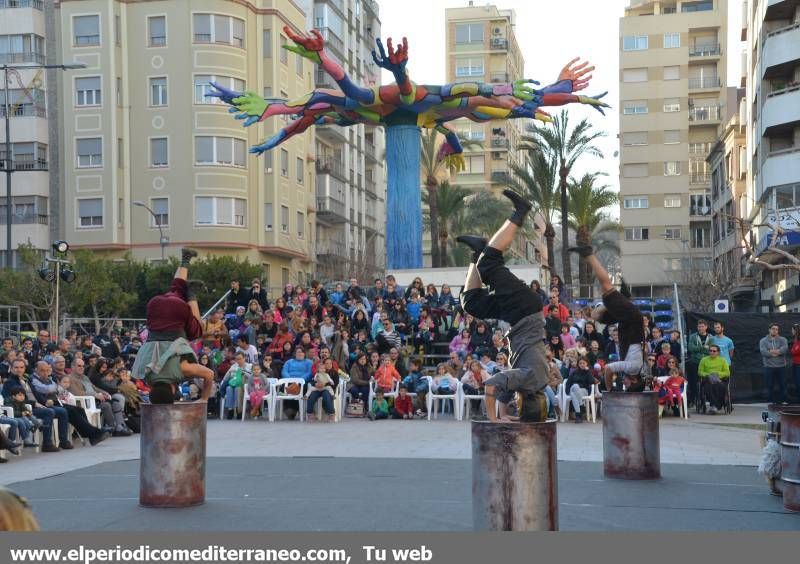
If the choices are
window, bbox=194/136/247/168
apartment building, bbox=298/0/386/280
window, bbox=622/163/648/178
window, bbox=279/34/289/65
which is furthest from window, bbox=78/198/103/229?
window, bbox=622/163/648/178

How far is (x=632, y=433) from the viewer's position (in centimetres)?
1114

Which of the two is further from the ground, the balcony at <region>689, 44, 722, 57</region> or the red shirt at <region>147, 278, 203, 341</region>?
the balcony at <region>689, 44, 722, 57</region>

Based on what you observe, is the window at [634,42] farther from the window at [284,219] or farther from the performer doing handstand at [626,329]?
the performer doing handstand at [626,329]

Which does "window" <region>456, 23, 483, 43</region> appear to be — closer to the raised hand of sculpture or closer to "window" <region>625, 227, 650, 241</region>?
"window" <region>625, 227, 650, 241</region>

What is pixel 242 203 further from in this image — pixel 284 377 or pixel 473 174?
pixel 473 174

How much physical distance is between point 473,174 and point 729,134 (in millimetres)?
36767

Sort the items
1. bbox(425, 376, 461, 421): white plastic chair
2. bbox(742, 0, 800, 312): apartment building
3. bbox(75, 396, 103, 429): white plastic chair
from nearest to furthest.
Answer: bbox(75, 396, 103, 429): white plastic chair → bbox(425, 376, 461, 421): white plastic chair → bbox(742, 0, 800, 312): apartment building

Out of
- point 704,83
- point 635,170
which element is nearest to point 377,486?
point 635,170

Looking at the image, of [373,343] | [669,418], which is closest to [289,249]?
[373,343]

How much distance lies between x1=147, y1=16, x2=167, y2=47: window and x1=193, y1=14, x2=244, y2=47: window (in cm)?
159

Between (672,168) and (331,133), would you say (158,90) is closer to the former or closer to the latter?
(331,133)

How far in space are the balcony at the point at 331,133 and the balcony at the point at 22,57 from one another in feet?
56.7

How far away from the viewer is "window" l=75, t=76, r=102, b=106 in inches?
2053

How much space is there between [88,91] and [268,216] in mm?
10883
